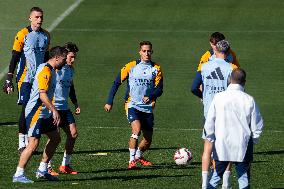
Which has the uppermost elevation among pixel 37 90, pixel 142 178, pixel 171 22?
pixel 171 22

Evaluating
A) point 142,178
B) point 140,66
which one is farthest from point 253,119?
point 140,66

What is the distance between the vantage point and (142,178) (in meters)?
20.8

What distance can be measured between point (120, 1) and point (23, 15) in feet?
15.3

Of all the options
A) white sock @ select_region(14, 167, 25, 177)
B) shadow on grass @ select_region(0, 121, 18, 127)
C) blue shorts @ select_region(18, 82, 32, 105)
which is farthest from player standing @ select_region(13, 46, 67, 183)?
shadow on grass @ select_region(0, 121, 18, 127)

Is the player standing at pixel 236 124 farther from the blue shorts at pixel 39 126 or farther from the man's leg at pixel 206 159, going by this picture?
the blue shorts at pixel 39 126

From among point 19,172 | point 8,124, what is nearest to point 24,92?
point 19,172

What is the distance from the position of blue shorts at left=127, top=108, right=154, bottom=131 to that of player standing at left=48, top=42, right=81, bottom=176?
1437 mm

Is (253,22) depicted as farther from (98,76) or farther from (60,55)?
(60,55)

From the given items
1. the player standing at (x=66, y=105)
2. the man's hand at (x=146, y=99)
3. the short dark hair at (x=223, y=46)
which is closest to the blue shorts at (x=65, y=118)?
the player standing at (x=66, y=105)

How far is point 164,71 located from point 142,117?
46.0ft

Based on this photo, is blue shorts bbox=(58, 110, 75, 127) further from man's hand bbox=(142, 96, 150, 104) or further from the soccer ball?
the soccer ball

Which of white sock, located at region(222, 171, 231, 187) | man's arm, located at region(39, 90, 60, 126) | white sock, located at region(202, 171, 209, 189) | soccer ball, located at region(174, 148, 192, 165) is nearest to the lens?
white sock, located at region(202, 171, 209, 189)

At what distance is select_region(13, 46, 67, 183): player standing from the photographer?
19625 mm

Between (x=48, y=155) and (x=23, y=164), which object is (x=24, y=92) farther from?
(x=23, y=164)
